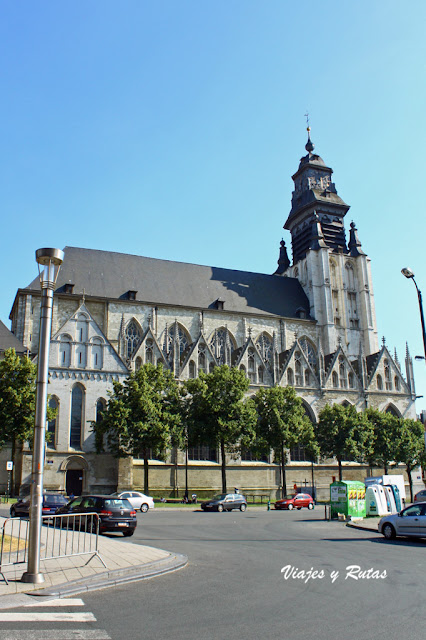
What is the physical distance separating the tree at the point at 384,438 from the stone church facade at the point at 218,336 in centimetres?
333

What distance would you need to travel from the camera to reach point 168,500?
4197 centimetres

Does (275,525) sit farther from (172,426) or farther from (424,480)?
(424,480)

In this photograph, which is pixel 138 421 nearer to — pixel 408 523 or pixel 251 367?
pixel 251 367

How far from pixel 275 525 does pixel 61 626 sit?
18484 millimetres

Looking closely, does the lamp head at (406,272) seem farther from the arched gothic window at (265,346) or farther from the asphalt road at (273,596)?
the arched gothic window at (265,346)

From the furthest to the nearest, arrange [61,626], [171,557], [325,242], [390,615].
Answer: [325,242]
[171,557]
[390,615]
[61,626]

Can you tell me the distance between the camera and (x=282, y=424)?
149ft


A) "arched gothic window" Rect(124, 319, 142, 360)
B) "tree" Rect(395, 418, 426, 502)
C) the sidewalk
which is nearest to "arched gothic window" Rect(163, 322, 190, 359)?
"arched gothic window" Rect(124, 319, 142, 360)

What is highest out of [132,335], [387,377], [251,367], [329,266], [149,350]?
[329,266]

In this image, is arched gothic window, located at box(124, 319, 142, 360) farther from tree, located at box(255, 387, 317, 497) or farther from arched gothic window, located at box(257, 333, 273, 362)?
arched gothic window, located at box(257, 333, 273, 362)

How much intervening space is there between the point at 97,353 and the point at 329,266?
31.6 m

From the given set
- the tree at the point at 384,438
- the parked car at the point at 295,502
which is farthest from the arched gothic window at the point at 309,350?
the parked car at the point at 295,502

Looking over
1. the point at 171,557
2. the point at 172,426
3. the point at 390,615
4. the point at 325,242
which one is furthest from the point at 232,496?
the point at 325,242

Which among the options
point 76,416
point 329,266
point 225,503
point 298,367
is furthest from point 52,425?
point 329,266
